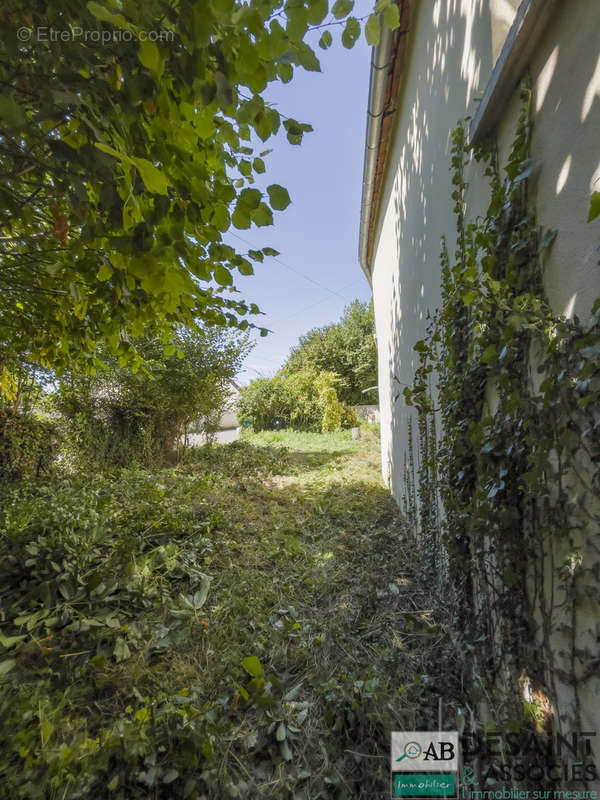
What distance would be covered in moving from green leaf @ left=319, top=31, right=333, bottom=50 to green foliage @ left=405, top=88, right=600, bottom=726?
75 centimetres

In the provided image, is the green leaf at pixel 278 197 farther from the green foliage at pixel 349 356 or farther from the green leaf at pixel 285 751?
the green foliage at pixel 349 356

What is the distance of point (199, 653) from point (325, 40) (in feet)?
9.84

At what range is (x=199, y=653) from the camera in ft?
6.23

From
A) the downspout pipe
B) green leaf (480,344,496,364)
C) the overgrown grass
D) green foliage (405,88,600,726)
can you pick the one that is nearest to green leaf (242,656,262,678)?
the overgrown grass

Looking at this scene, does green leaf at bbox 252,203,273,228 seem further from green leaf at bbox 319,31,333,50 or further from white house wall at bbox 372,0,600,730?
white house wall at bbox 372,0,600,730

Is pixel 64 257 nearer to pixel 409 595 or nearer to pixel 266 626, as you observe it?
pixel 266 626

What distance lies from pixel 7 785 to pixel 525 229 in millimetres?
2636

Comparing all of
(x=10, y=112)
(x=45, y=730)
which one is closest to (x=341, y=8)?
(x=10, y=112)

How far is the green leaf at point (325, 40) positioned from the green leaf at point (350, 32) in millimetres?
119

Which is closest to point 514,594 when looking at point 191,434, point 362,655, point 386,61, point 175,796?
point 362,655

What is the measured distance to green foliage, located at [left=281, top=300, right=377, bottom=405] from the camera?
19859 mm

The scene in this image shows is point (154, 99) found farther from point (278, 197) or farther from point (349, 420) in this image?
point (349, 420)

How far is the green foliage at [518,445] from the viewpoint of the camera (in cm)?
94

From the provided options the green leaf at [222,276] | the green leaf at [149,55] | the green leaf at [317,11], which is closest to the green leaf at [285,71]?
the green leaf at [317,11]
